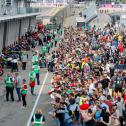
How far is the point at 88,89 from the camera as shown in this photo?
917 inches

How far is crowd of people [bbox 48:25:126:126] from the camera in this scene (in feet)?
62.9

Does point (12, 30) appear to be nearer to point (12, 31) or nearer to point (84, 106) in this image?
point (12, 31)

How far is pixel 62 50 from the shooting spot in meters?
41.6

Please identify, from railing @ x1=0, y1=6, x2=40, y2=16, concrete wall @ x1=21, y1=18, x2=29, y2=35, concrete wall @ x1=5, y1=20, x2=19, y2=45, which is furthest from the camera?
concrete wall @ x1=21, y1=18, x2=29, y2=35

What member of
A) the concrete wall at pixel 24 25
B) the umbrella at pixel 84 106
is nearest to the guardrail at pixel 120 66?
the umbrella at pixel 84 106

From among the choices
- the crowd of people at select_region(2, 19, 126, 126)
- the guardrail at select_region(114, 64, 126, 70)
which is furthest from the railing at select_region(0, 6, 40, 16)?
the guardrail at select_region(114, 64, 126, 70)

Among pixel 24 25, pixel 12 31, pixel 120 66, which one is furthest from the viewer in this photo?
pixel 24 25

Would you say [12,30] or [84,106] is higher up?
[84,106]

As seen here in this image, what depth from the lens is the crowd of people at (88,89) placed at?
1917 cm

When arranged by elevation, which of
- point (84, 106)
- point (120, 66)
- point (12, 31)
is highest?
point (84, 106)

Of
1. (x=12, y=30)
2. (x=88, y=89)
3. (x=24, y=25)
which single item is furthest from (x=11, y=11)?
(x=88, y=89)

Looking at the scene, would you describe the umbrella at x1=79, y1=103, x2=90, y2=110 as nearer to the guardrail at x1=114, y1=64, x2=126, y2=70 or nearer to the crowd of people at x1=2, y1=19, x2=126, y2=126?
the crowd of people at x1=2, y1=19, x2=126, y2=126

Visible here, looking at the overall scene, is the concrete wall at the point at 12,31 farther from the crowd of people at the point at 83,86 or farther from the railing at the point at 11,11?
the crowd of people at the point at 83,86

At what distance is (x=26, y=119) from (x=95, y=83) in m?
3.68
